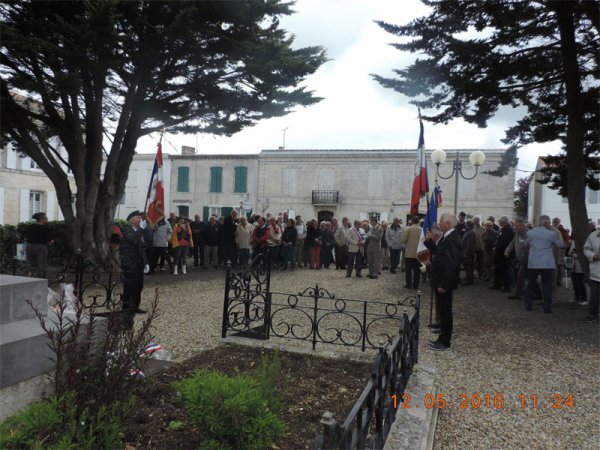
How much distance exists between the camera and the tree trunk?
9.04 meters

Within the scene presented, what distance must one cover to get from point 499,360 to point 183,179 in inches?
1319

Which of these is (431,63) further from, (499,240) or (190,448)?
(190,448)

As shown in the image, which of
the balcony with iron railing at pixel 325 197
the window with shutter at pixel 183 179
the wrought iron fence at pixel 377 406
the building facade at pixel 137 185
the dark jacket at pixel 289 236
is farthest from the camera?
the building facade at pixel 137 185

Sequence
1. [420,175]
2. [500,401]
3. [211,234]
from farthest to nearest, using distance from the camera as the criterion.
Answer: [211,234] < [420,175] < [500,401]

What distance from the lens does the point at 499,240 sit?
11.5 metres

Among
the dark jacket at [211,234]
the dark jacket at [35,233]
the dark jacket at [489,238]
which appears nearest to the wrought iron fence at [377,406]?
the dark jacket at [489,238]

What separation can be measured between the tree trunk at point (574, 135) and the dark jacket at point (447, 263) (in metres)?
4.74

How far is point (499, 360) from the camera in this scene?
5770mm

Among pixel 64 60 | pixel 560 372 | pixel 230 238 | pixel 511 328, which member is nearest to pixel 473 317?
pixel 511 328

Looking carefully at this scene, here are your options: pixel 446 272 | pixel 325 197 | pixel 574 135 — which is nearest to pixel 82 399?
pixel 446 272

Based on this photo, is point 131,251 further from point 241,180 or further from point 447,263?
point 241,180

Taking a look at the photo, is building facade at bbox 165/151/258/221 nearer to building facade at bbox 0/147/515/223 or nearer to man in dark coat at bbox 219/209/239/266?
building facade at bbox 0/147/515/223

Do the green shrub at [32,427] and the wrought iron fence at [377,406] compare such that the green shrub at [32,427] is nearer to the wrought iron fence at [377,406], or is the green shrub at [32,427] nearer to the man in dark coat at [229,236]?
the wrought iron fence at [377,406]

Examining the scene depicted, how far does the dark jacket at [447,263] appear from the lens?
235 inches
